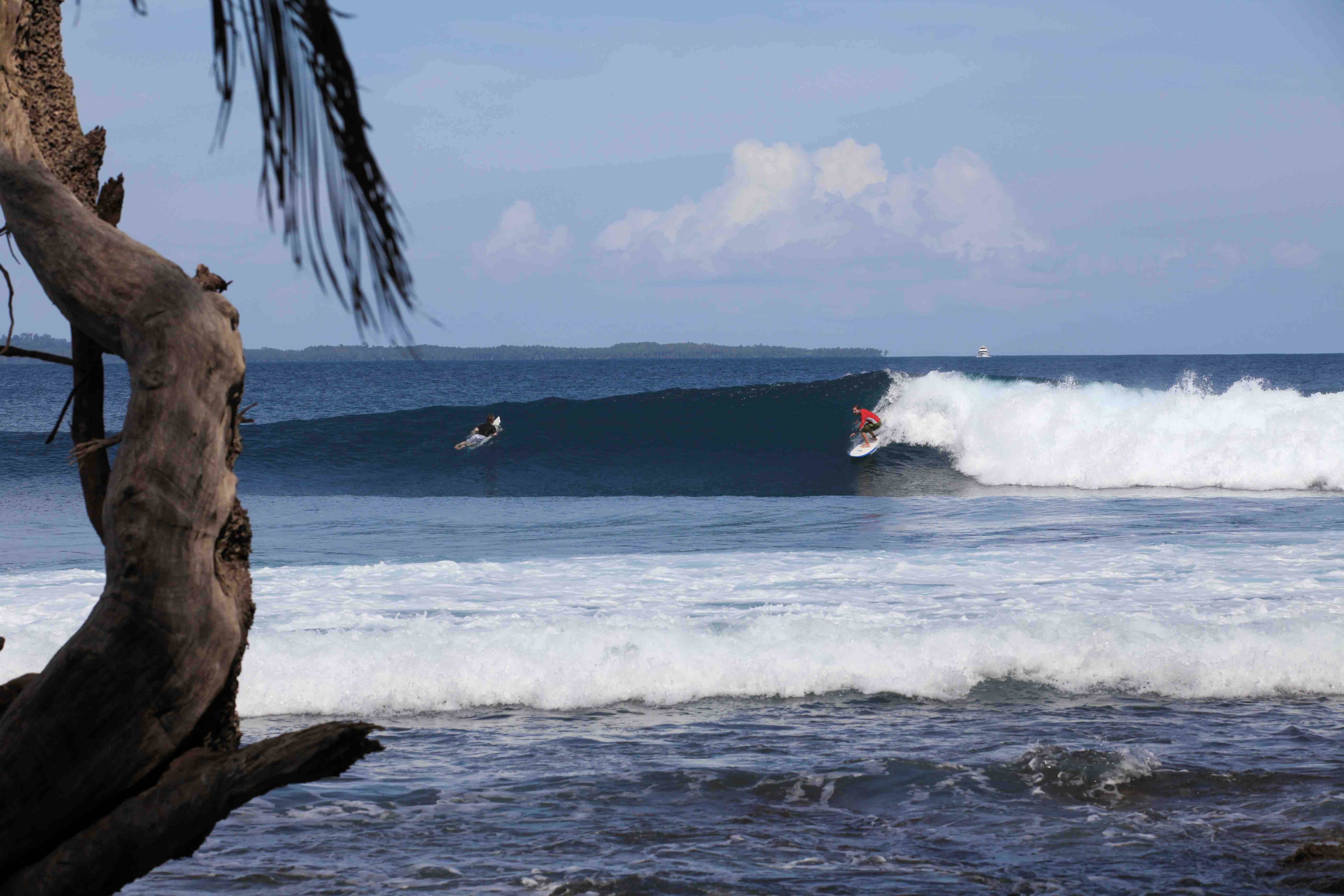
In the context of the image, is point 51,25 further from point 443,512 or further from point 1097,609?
point 443,512

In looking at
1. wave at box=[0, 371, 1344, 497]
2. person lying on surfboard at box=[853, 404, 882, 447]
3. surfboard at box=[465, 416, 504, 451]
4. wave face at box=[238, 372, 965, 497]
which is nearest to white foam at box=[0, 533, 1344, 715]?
wave at box=[0, 371, 1344, 497]

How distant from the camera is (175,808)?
1.79 metres

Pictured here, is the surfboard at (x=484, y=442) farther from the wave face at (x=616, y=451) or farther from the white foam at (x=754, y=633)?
the white foam at (x=754, y=633)

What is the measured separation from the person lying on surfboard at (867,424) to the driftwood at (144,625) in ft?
69.3

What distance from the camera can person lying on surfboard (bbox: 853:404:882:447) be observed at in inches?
891

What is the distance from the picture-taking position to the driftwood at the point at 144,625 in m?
1.66

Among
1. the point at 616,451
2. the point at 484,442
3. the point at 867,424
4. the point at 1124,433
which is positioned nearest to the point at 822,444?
the point at 867,424

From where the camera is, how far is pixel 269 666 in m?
6.23

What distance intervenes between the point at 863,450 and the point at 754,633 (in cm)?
1588

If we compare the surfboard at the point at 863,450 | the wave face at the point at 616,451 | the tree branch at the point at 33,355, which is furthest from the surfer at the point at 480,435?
the tree branch at the point at 33,355

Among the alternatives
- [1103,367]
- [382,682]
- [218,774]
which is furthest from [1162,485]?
[1103,367]

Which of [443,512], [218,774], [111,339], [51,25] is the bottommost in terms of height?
[443,512]

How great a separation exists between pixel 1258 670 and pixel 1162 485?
13.7 meters

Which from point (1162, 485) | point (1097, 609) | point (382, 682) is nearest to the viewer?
point (382, 682)
